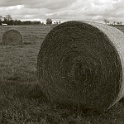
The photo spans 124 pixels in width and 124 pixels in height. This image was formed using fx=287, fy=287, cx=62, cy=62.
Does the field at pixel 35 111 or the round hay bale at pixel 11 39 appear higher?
the round hay bale at pixel 11 39

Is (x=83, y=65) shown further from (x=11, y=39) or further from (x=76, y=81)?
(x=11, y=39)

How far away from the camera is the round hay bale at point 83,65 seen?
5.54 m

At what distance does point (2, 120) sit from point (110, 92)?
215 centimetres

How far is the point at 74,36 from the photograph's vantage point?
238 inches

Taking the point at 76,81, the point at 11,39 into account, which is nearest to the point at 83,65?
the point at 76,81

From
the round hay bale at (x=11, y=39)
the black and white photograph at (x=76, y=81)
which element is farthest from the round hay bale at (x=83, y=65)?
the round hay bale at (x=11, y=39)

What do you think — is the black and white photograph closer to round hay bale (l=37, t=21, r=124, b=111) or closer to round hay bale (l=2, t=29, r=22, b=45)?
round hay bale (l=37, t=21, r=124, b=111)

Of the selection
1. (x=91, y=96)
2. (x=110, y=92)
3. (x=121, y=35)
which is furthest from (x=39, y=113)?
(x=121, y=35)

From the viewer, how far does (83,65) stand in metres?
6.05

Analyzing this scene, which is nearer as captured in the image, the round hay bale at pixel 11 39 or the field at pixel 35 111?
the field at pixel 35 111

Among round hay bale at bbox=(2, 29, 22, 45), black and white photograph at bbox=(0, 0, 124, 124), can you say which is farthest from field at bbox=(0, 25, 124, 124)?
round hay bale at bbox=(2, 29, 22, 45)

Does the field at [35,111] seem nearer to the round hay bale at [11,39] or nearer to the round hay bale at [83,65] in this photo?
the round hay bale at [83,65]

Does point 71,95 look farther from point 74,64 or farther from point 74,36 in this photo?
point 74,36

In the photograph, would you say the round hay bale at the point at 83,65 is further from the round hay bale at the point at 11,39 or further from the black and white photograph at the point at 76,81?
the round hay bale at the point at 11,39
